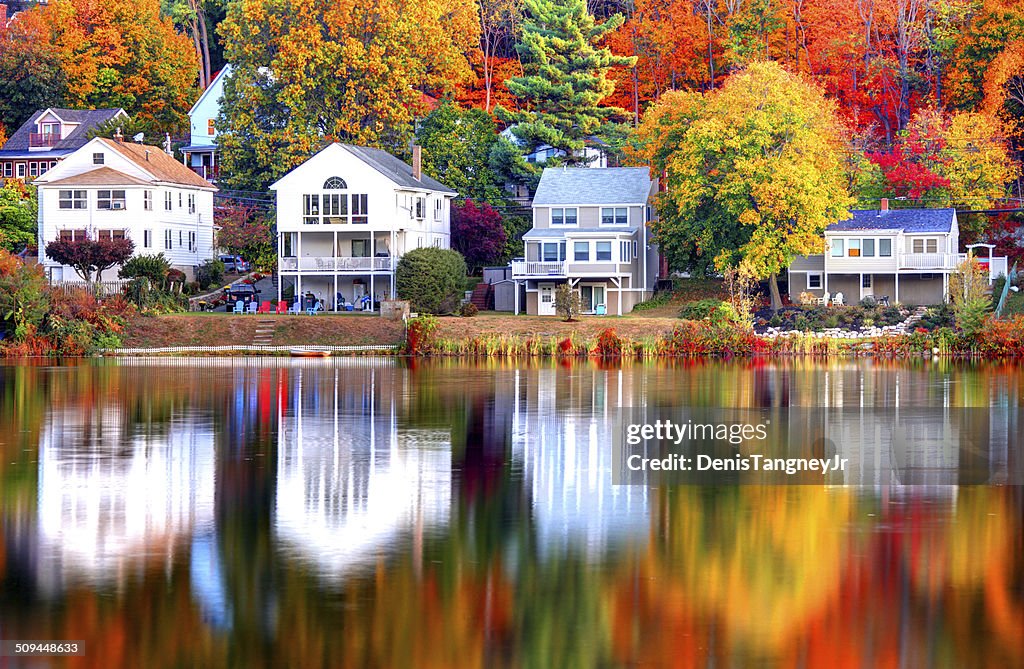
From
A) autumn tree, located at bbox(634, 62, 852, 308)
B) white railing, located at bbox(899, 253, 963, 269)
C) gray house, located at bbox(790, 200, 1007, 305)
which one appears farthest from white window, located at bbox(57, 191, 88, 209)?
white railing, located at bbox(899, 253, 963, 269)

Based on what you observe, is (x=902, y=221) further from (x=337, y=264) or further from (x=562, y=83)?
(x=337, y=264)

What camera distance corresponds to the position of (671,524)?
2333cm

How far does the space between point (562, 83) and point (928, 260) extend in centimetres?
2873

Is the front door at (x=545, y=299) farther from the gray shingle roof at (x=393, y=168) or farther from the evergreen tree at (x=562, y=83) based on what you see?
the evergreen tree at (x=562, y=83)

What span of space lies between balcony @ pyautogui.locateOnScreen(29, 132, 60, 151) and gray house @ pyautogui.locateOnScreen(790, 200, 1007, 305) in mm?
57875

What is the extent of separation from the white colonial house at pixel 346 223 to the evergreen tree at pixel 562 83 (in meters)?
10.6

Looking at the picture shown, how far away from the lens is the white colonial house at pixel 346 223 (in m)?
87.0

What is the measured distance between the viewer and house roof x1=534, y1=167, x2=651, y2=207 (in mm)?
89688

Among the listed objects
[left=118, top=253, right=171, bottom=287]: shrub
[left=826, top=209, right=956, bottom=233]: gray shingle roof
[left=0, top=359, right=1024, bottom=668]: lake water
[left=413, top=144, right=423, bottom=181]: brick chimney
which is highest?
[left=413, top=144, right=423, bottom=181]: brick chimney

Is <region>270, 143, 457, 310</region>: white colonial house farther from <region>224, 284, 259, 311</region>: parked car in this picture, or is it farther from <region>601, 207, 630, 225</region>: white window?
<region>601, 207, 630, 225</region>: white window

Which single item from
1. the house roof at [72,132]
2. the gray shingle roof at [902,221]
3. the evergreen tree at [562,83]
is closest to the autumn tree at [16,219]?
the house roof at [72,132]

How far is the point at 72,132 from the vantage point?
111375mm

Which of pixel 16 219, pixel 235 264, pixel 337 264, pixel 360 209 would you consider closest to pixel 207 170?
pixel 235 264

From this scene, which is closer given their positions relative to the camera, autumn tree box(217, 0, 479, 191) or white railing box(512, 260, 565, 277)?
white railing box(512, 260, 565, 277)
